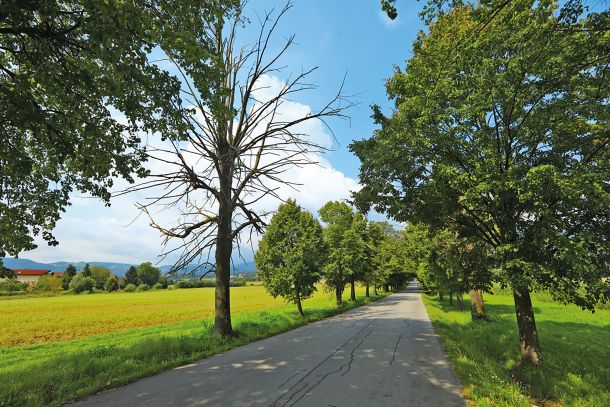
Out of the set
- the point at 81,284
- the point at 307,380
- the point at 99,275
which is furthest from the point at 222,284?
the point at 99,275

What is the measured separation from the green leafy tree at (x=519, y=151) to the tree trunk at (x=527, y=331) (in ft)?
0.09

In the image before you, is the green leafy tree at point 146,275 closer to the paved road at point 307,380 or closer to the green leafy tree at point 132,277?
the green leafy tree at point 132,277

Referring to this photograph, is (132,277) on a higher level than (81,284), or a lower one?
higher

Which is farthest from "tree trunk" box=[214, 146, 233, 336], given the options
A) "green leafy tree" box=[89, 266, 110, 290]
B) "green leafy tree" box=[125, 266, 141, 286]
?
"green leafy tree" box=[125, 266, 141, 286]

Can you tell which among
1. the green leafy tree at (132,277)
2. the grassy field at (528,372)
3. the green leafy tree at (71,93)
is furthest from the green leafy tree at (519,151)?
the green leafy tree at (132,277)

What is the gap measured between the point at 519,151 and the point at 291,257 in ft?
46.9

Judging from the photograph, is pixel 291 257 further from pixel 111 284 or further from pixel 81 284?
pixel 111 284

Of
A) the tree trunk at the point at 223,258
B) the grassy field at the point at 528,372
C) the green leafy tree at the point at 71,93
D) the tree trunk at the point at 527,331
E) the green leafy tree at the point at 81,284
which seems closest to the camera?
the green leafy tree at the point at 71,93

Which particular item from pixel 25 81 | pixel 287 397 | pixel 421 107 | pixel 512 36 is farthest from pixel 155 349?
pixel 512 36

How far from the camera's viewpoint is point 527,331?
8492 mm

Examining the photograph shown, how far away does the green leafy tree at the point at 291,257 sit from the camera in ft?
66.4

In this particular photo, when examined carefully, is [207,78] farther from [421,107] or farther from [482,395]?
[482,395]

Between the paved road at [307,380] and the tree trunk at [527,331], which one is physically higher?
the tree trunk at [527,331]

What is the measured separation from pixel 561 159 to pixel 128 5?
8.87m
